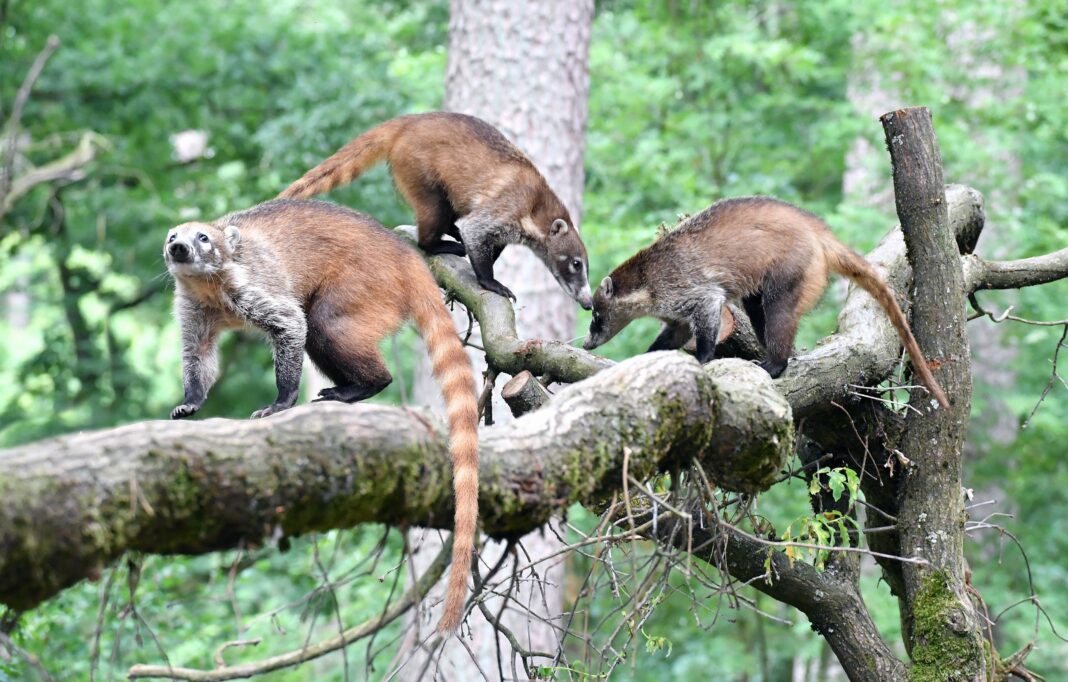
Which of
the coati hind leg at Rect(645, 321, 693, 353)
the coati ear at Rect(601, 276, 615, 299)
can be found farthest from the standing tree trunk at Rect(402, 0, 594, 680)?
the coati hind leg at Rect(645, 321, 693, 353)

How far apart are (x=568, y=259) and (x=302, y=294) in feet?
6.74

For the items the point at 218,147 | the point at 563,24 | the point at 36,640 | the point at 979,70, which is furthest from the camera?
the point at 218,147

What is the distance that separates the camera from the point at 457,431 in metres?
2.70

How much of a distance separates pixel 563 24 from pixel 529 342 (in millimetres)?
4010

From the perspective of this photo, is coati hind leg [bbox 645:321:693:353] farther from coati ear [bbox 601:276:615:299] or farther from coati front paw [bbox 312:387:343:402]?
coati front paw [bbox 312:387:343:402]

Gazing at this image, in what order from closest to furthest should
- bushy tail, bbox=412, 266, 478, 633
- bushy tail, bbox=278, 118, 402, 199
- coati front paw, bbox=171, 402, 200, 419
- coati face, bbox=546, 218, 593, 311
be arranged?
1. bushy tail, bbox=412, 266, 478, 633
2. coati front paw, bbox=171, 402, 200, 419
3. bushy tail, bbox=278, 118, 402, 199
4. coati face, bbox=546, 218, 593, 311

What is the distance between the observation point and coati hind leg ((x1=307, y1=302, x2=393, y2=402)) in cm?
427

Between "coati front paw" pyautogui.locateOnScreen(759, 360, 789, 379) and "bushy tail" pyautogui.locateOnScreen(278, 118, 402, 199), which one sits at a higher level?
"bushy tail" pyautogui.locateOnScreen(278, 118, 402, 199)

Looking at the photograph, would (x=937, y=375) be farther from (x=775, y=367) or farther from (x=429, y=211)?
(x=429, y=211)

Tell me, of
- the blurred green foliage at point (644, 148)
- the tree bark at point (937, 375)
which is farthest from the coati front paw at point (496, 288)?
the blurred green foliage at point (644, 148)

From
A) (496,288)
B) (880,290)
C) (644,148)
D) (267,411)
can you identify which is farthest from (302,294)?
(644,148)

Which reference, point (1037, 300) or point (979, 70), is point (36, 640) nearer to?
point (1037, 300)

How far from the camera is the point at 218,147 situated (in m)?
10.6

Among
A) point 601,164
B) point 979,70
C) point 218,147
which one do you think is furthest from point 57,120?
point 979,70
